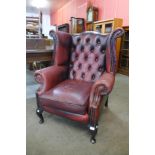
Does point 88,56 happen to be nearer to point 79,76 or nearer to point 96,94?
point 79,76

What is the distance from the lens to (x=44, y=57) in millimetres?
2295

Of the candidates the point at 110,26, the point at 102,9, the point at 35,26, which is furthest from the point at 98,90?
the point at 102,9

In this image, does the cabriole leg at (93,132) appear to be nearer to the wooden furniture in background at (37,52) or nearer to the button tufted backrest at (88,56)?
the button tufted backrest at (88,56)

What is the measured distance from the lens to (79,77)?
6.67 feet

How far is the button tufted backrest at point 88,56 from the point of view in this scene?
6.31 ft

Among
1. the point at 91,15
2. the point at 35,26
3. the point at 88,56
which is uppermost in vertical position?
the point at 91,15

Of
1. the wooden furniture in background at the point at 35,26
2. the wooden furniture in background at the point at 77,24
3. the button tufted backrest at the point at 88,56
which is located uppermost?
the wooden furniture in background at the point at 77,24

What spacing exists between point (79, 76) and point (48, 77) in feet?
1.50

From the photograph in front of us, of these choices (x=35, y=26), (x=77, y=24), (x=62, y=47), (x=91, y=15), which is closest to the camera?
Result: (x=62, y=47)

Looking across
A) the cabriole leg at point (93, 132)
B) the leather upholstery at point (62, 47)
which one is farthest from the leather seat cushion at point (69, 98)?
the leather upholstery at point (62, 47)

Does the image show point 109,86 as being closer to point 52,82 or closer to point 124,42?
point 52,82
